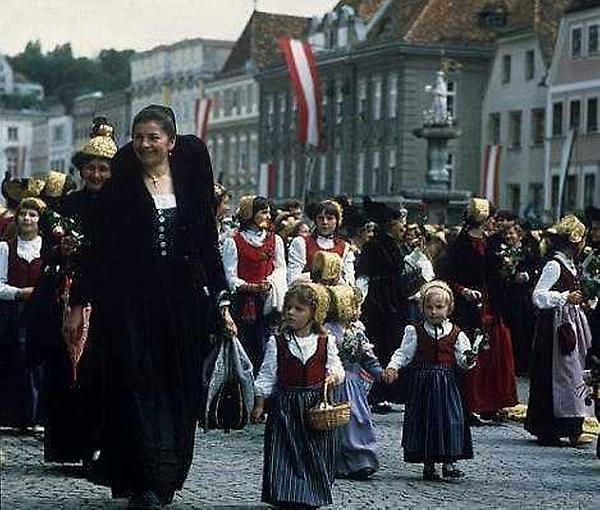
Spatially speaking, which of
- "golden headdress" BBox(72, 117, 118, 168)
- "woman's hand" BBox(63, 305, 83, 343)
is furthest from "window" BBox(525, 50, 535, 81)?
"woman's hand" BBox(63, 305, 83, 343)

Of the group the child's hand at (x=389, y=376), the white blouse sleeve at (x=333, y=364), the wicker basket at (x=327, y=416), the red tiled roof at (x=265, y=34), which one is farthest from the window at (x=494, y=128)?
the wicker basket at (x=327, y=416)

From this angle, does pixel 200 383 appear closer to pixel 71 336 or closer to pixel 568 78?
pixel 71 336

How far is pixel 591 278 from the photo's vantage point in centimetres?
1310

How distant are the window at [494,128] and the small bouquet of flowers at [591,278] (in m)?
56.6

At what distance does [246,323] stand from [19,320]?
3115 mm

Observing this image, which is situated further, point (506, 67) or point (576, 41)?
point (506, 67)

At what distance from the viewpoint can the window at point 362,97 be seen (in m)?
76.0

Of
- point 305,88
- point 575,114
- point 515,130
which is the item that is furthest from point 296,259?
point 515,130

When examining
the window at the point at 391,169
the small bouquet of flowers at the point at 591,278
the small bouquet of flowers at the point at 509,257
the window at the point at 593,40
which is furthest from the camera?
the window at the point at 391,169

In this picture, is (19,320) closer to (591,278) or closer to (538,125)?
(591,278)

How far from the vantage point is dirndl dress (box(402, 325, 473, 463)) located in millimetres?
11984

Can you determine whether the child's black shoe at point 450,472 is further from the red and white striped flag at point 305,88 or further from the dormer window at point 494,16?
the dormer window at point 494,16

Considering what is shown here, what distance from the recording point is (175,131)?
941 cm

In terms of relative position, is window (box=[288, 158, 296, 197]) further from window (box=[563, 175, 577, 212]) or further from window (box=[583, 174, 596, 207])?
window (box=[583, 174, 596, 207])
